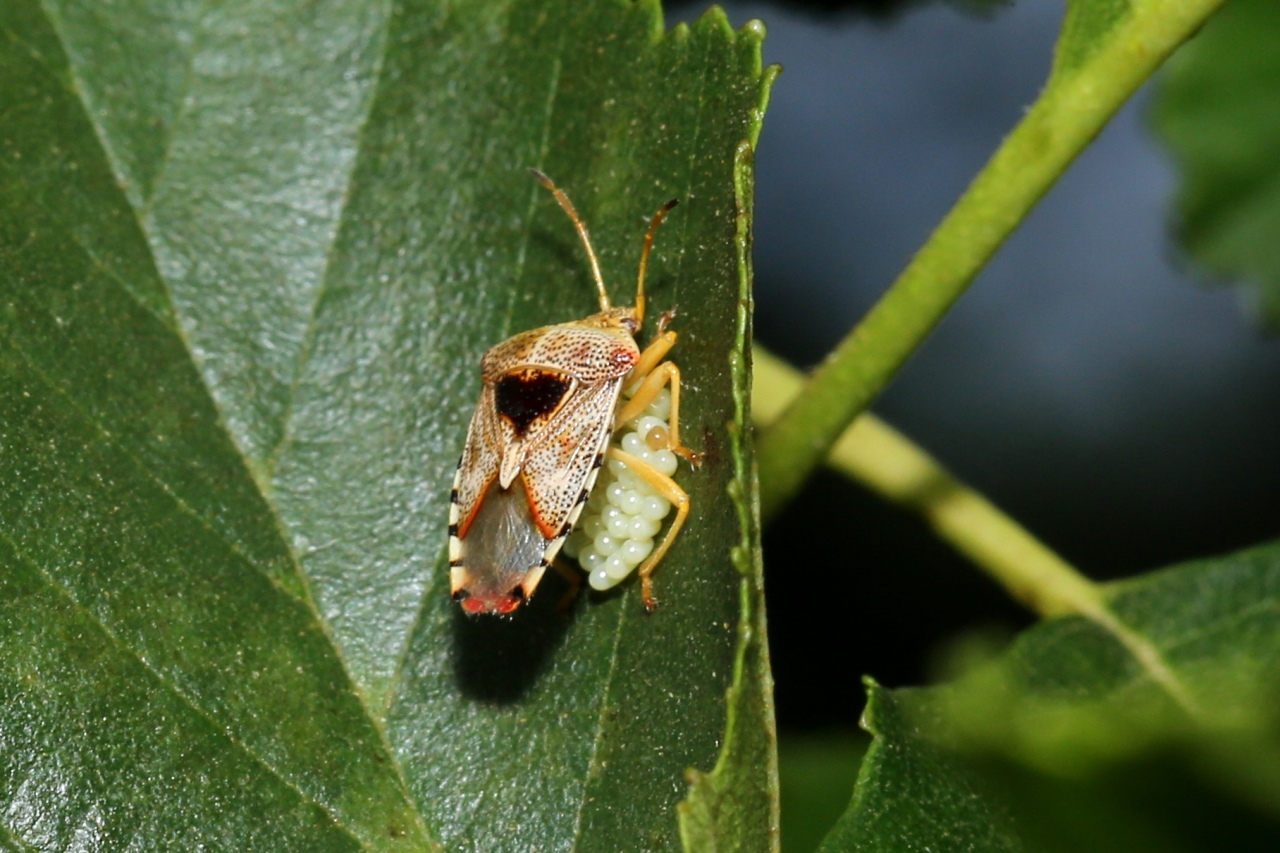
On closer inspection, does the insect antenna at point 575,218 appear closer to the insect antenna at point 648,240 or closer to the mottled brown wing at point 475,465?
the insect antenna at point 648,240

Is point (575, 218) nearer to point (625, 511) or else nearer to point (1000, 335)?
point (625, 511)

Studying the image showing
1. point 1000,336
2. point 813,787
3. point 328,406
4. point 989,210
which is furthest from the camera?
point 1000,336

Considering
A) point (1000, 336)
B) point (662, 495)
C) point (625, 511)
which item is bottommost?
point (1000, 336)

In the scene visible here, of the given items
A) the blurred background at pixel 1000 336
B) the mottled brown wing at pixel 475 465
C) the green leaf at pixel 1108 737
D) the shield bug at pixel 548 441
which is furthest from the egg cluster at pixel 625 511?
the blurred background at pixel 1000 336

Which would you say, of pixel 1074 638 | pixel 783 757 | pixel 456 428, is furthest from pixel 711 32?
pixel 783 757

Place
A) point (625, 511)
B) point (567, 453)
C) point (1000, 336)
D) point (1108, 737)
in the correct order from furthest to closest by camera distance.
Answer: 1. point (1000, 336)
2. point (567, 453)
3. point (625, 511)
4. point (1108, 737)

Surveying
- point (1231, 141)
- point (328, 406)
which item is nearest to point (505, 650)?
point (328, 406)

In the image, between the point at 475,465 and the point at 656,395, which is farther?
the point at 656,395
